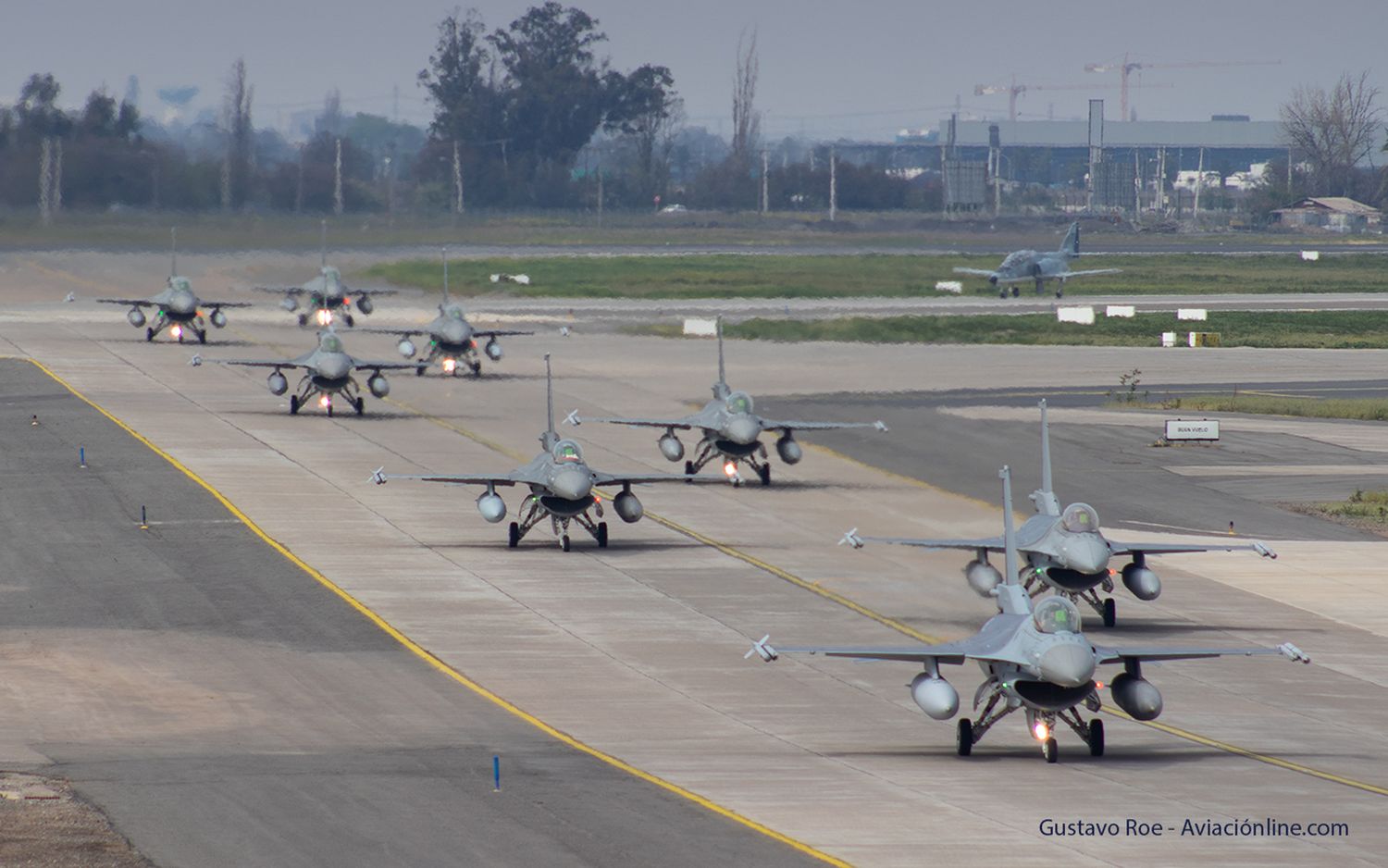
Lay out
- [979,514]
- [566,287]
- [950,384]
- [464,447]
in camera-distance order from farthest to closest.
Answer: [566,287] → [950,384] → [464,447] → [979,514]

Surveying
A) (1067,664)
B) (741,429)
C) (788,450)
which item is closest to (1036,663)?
(1067,664)

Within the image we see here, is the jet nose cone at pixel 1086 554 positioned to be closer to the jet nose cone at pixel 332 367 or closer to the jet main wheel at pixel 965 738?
the jet main wheel at pixel 965 738

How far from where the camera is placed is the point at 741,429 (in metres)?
58.8

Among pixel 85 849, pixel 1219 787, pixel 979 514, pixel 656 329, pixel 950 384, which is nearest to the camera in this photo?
pixel 85 849

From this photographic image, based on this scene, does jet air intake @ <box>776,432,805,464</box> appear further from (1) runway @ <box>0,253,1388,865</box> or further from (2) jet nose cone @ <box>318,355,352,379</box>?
(2) jet nose cone @ <box>318,355,352,379</box>

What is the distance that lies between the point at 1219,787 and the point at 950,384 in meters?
61.0

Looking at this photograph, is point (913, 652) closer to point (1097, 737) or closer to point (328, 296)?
point (1097, 737)

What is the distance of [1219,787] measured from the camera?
28.9 m

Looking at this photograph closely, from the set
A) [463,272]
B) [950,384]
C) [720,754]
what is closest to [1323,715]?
[720,754]

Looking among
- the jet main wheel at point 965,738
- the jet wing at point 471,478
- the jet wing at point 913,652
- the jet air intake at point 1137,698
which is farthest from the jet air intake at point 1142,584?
the jet wing at point 471,478

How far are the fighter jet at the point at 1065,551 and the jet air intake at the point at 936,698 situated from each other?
9.67 m

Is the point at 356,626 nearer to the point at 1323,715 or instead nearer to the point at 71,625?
the point at 71,625

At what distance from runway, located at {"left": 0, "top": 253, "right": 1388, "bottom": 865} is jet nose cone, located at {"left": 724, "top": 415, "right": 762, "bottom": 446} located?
2024 mm

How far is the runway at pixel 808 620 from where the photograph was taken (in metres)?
27.8
